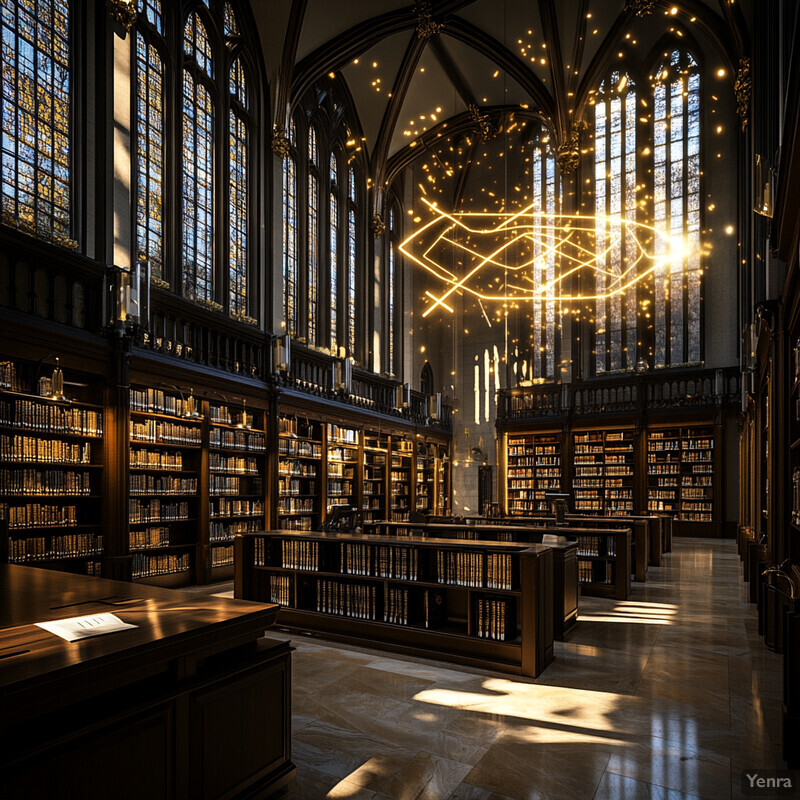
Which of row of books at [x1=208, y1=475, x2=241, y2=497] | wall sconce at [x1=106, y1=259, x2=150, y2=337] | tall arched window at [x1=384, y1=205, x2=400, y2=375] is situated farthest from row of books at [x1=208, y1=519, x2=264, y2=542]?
tall arched window at [x1=384, y1=205, x2=400, y2=375]

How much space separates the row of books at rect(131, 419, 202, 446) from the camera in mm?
7414

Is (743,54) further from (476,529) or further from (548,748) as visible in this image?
(548,748)

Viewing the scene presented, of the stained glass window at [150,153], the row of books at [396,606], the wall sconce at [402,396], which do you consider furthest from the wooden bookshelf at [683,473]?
the stained glass window at [150,153]

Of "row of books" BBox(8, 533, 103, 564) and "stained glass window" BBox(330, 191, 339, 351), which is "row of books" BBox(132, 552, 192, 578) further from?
"stained glass window" BBox(330, 191, 339, 351)

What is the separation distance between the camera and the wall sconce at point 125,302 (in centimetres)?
695

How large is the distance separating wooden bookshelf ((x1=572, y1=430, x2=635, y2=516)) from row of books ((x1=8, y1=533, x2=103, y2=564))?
10970 millimetres

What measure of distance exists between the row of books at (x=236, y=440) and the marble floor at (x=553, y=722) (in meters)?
4.01

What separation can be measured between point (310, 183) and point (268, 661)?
12.3m

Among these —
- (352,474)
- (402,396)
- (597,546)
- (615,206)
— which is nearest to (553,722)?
(597,546)

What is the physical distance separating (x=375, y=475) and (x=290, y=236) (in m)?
5.22

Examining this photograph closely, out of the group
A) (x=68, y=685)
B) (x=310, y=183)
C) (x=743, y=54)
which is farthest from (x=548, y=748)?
(x=743, y=54)

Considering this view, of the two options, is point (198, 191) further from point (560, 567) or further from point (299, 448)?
point (560, 567)

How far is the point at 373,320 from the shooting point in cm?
1558

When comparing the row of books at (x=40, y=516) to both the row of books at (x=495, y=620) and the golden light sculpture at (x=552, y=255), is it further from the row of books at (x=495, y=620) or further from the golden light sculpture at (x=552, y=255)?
the golden light sculpture at (x=552, y=255)
